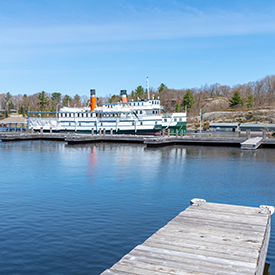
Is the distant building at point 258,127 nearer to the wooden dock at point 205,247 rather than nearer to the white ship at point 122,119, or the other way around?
the white ship at point 122,119

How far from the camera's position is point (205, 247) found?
7.79m

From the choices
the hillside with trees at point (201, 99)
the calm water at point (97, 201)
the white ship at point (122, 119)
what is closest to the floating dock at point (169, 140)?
the white ship at point (122, 119)

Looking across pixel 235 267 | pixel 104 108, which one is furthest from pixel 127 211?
pixel 104 108

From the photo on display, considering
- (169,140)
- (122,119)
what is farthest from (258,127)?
(169,140)

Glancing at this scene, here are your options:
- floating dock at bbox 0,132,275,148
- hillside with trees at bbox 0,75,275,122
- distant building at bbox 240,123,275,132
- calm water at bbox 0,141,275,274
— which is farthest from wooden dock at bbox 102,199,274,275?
hillside with trees at bbox 0,75,275,122

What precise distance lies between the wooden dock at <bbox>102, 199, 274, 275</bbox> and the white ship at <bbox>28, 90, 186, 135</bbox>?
55804 millimetres

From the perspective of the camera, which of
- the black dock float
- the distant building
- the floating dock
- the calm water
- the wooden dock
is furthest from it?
the distant building

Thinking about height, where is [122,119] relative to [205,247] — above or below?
above

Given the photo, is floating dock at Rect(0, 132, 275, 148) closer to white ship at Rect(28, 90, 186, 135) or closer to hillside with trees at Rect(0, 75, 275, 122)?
white ship at Rect(28, 90, 186, 135)

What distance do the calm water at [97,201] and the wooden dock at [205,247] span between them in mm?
2020

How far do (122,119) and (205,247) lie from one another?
210 feet

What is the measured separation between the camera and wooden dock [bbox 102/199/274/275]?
661 cm

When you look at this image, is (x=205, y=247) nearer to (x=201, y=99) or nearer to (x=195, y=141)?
(x=195, y=141)

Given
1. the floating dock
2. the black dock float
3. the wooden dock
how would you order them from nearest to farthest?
the wooden dock → the floating dock → the black dock float
